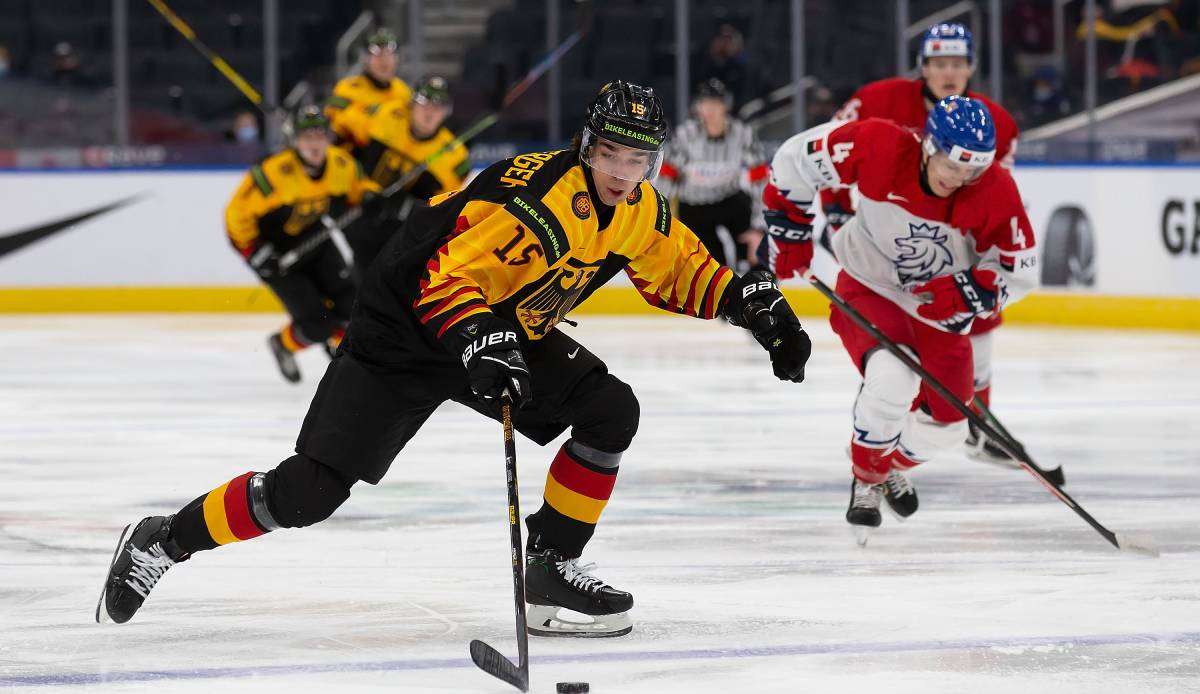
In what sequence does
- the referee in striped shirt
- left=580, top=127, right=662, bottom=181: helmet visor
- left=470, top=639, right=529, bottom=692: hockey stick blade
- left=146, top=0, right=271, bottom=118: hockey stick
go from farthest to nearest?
left=146, top=0, right=271, bottom=118: hockey stick → the referee in striped shirt → left=580, top=127, right=662, bottom=181: helmet visor → left=470, top=639, right=529, bottom=692: hockey stick blade

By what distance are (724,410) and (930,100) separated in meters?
1.85

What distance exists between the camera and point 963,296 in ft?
13.7

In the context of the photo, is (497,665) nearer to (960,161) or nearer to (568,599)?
(568,599)

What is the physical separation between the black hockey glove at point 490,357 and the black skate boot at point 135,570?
0.70m

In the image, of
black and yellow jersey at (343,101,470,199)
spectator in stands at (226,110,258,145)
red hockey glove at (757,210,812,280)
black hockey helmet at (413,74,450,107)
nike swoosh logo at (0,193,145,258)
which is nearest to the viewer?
red hockey glove at (757,210,812,280)

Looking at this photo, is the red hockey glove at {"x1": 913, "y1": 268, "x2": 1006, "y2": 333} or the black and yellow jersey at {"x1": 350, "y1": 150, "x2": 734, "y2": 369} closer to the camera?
the black and yellow jersey at {"x1": 350, "y1": 150, "x2": 734, "y2": 369}

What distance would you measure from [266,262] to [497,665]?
504cm

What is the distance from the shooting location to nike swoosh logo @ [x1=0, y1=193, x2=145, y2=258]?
10711 millimetres

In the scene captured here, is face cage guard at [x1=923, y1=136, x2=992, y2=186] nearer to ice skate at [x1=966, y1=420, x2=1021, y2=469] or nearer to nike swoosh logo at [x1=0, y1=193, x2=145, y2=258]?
ice skate at [x1=966, y1=420, x2=1021, y2=469]

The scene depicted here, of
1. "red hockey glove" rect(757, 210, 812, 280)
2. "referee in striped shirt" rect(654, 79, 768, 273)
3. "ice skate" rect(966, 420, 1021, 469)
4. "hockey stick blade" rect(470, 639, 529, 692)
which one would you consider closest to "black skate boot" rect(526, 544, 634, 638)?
"hockey stick blade" rect(470, 639, 529, 692)

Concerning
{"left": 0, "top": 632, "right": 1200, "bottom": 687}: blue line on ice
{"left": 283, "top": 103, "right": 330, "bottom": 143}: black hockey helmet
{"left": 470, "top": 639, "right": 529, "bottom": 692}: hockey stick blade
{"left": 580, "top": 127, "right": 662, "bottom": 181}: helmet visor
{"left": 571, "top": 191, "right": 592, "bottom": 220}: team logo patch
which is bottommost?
{"left": 0, "top": 632, "right": 1200, "bottom": 687}: blue line on ice

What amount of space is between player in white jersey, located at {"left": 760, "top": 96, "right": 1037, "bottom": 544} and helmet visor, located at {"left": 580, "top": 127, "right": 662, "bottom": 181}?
3.66 ft

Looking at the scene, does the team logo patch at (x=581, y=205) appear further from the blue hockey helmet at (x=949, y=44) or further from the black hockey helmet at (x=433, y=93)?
the black hockey helmet at (x=433, y=93)

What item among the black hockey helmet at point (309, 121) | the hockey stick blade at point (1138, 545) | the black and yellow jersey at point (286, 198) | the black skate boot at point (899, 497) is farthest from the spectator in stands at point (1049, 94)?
the hockey stick blade at point (1138, 545)
